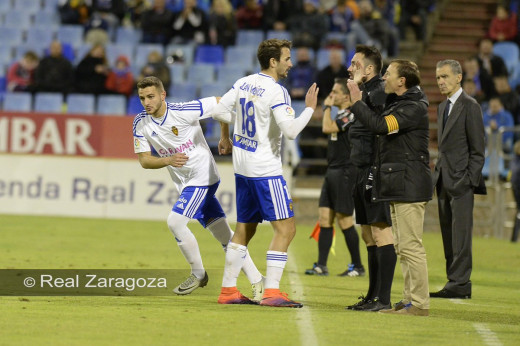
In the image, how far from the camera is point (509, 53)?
2089cm

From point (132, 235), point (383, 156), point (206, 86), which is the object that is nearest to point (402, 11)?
point (206, 86)

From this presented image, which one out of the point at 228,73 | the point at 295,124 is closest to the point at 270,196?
the point at 295,124

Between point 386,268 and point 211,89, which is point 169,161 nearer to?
point 386,268

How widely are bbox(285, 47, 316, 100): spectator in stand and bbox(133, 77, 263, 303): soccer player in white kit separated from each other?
34.3 ft

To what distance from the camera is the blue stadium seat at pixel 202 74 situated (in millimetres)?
21078

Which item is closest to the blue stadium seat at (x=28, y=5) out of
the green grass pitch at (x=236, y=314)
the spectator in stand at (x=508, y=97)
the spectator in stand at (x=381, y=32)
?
the spectator in stand at (x=381, y=32)

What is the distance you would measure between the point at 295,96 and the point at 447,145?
9937mm

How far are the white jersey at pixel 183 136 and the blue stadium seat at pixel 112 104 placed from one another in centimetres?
1137

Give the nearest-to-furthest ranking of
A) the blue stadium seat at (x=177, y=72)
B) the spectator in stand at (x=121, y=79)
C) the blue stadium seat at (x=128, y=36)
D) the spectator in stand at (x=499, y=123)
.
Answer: the spectator in stand at (x=499, y=123) → the spectator in stand at (x=121, y=79) → the blue stadium seat at (x=177, y=72) → the blue stadium seat at (x=128, y=36)

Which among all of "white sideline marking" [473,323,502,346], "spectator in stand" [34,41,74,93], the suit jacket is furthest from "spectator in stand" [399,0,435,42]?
"white sideline marking" [473,323,502,346]

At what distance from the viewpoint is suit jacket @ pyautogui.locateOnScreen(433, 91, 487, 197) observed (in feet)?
31.6

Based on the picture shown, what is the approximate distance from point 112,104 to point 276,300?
1290 cm

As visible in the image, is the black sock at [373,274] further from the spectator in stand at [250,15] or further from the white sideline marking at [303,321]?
the spectator in stand at [250,15]

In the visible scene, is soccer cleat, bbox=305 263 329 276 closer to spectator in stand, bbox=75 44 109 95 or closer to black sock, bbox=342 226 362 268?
black sock, bbox=342 226 362 268
